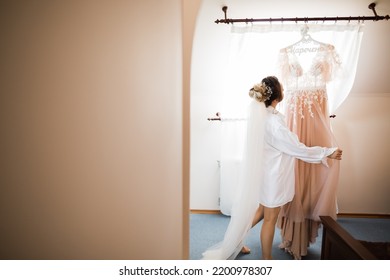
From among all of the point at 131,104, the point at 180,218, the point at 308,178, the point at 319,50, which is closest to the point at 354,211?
the point at 308,178

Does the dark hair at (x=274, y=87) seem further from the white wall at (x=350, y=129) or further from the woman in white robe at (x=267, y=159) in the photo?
the white wall at (x=350, y=129)

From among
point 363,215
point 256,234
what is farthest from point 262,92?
point 363,215

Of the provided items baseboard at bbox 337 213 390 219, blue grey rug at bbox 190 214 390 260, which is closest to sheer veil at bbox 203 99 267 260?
blue grey rug at bbox 190 214 390 260

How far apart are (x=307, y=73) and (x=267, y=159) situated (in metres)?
0.68

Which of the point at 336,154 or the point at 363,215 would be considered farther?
the point at 363,215

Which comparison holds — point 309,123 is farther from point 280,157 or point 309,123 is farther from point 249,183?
point 249,183

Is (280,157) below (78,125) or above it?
below

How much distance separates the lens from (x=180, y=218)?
1.11 m

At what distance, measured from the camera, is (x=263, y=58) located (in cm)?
189

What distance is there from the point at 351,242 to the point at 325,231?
306mm
